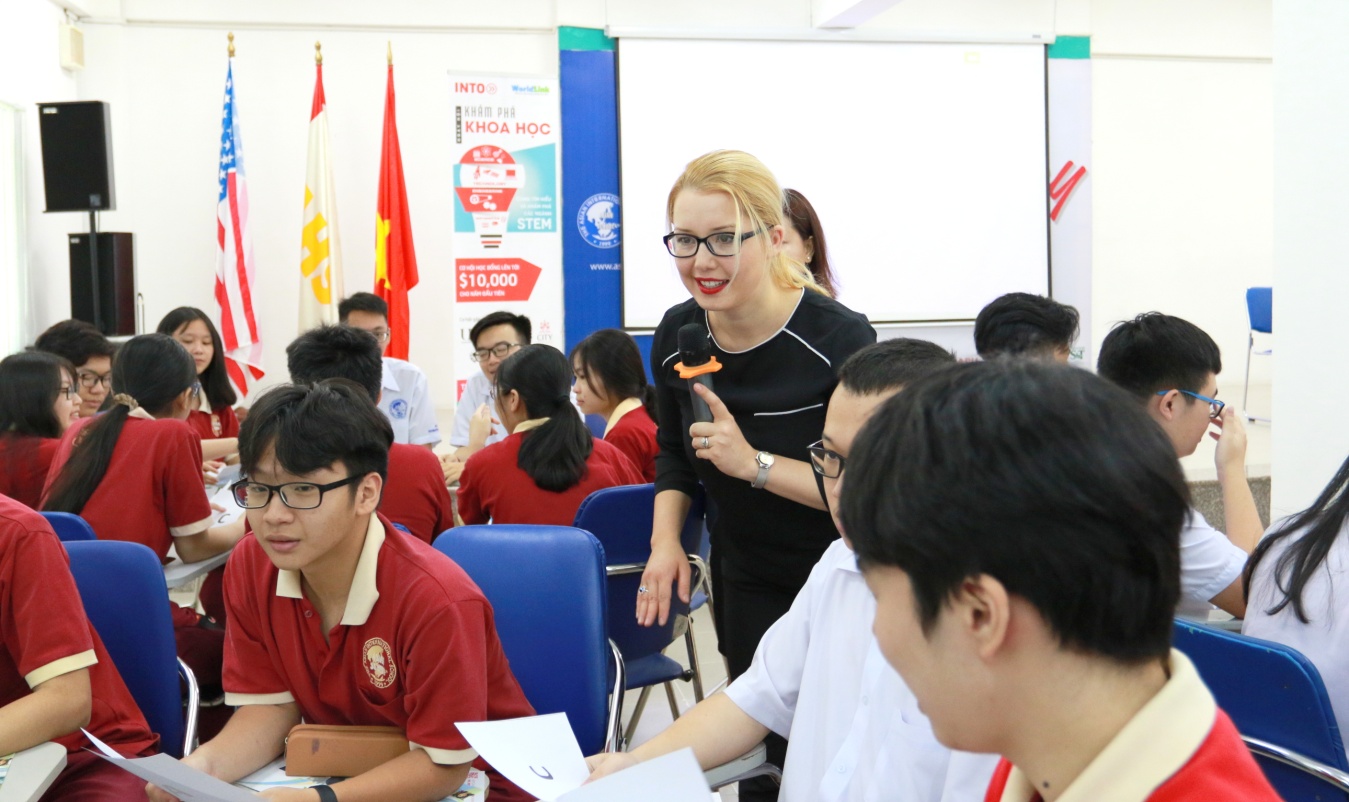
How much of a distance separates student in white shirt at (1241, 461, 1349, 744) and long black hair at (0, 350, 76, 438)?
9.49 feet

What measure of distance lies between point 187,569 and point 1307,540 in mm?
2449

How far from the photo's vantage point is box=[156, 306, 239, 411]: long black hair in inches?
170

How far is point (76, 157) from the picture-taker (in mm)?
5516

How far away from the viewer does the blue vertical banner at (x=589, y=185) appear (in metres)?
6.71

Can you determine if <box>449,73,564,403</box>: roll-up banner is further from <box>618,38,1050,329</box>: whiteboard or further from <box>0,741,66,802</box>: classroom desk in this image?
<box>0,741,66,802</box>: classroom desk

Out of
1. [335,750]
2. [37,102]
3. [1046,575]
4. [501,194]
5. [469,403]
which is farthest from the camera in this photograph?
[501,194]

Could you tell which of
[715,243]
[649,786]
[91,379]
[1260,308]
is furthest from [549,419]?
[1260,308]

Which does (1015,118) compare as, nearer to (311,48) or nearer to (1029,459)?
(311,48)

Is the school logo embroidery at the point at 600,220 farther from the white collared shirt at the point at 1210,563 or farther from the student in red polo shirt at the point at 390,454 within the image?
the white collared shirt at the point at 1210,563

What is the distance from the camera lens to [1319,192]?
3.09 meters

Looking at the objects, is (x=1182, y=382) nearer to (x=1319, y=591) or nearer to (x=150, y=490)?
(x=1319, y=591)

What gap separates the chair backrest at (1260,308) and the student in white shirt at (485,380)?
16.1 feet

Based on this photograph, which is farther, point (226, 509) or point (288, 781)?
point (226, 509)

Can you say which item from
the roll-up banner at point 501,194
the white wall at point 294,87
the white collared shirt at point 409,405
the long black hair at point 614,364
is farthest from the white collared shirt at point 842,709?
the white wall at point 294,87
